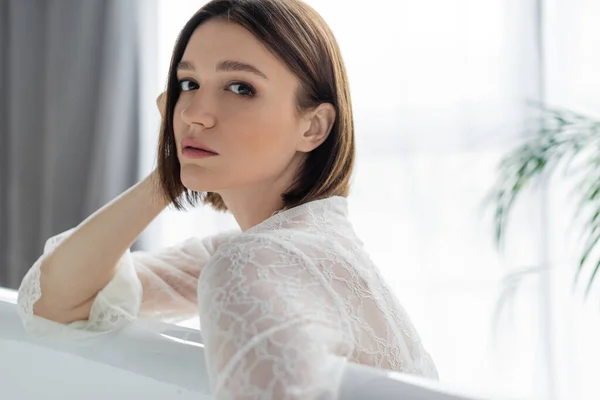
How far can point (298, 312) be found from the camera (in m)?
0.79

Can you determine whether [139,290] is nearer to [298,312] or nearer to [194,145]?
[194,145]

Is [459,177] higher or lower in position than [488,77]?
lower

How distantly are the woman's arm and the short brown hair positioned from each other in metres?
0.17

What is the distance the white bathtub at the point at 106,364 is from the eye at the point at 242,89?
0.37m

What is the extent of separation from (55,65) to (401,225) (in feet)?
4.83

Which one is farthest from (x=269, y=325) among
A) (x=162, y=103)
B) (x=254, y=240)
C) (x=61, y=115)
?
(x=61, y=115)

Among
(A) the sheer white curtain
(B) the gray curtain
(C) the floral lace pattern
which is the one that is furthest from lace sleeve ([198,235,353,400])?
(B) the gray curtain

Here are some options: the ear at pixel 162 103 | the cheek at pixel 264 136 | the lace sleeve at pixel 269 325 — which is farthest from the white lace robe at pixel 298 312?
the ear at pixel 162 103

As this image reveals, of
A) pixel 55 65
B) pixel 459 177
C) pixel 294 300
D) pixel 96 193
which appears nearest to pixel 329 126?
pixel 294 300

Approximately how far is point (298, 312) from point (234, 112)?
39 cm

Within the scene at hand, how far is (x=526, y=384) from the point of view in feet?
7.18

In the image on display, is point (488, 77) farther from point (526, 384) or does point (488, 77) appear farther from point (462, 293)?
point (526, 384)

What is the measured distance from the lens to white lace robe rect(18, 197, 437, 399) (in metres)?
0.75

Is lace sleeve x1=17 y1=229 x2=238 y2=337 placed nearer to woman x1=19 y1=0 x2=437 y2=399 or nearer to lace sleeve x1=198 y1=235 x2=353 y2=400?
woman x1=19 y1=0 x2=437 y2=399
